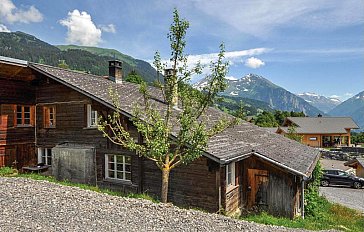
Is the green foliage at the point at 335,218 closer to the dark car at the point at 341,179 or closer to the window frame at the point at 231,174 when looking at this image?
the window frame at the point at 231,174

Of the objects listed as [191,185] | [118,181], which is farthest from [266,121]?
[191,185]

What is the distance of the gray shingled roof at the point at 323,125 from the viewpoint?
6406 centimetres

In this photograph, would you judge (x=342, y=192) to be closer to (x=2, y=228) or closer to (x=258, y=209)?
(x=258, y=209)

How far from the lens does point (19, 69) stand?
57.4 feet

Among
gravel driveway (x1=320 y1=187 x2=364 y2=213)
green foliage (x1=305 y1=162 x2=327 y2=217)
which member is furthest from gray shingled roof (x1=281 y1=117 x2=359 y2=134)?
green foliage (x1=305 y1=162 x2=327 y2=217)

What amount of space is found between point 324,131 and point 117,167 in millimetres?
59824

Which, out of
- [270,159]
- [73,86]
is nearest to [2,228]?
[73,86]

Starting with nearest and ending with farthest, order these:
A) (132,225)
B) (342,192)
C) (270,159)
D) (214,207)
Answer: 1. (132,225)
2. (214,207)
3. (270,159)
4. (342,192)

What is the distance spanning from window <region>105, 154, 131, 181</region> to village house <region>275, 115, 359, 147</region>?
5343 cm

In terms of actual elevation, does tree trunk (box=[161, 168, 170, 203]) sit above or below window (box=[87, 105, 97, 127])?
below

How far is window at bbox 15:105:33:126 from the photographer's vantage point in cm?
1831

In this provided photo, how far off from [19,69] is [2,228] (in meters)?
13.2

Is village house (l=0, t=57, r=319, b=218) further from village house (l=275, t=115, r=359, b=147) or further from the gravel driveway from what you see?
village house (l=275, t=115, r=359, b=147)

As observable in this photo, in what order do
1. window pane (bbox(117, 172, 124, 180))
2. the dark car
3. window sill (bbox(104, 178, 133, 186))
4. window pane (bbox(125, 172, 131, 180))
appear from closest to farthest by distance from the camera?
1. window sill (bbox(104, 178, 133, 186))
2. window pane (bbox(125, 172, 131, 180))
3. window pane (bbox(117, 172, 124, 180))
4. the dark car
